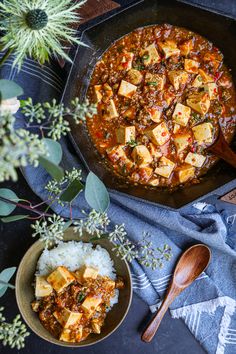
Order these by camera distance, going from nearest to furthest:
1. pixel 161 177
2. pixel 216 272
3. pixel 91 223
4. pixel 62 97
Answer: pixel 91 223 → pixel 62 97 → pixel 161 177 → pixel 216 272

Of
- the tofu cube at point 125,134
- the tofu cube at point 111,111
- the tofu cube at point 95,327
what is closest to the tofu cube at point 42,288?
the tofu cube at point 95,327

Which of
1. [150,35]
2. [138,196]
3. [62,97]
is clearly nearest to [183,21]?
[150,35]

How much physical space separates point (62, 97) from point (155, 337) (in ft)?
6.25

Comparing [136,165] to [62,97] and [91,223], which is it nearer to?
[62,97]

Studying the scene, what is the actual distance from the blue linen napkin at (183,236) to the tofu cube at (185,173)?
231mm

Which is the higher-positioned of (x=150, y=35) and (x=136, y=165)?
(x=150, y=35)

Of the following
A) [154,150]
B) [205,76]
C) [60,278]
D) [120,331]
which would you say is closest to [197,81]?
[205,76]

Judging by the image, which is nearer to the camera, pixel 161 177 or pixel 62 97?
pixel 62 97

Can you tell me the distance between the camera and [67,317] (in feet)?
11.7

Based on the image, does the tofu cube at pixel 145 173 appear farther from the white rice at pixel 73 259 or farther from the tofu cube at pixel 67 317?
the tofu cube at pixel 67 317

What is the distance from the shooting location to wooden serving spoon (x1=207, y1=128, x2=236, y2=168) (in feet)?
11.5

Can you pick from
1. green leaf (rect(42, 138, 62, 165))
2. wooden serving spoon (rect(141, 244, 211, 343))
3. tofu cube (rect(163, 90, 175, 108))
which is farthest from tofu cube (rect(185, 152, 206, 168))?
green leaf (rect(42, 138, 62, 165))

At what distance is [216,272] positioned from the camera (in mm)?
3947

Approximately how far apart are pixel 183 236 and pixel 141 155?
726mm
